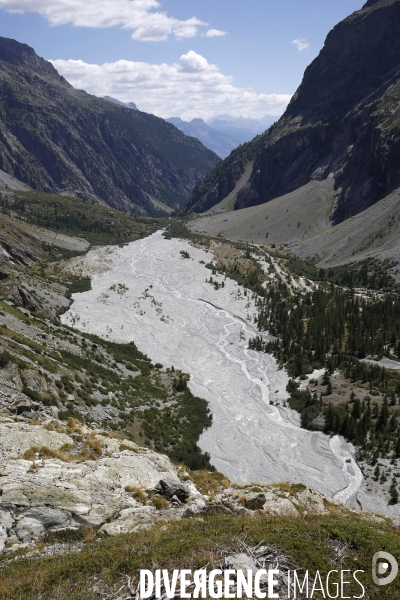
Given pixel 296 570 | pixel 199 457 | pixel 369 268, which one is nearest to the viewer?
pixel 296 570

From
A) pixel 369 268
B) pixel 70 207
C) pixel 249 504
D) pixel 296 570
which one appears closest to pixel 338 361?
pixel 249 504

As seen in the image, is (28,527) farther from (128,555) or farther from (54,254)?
(54,254)

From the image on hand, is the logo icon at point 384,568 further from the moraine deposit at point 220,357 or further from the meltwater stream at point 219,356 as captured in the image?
the meltwater stream at point 219,356

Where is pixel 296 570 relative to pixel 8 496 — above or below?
above

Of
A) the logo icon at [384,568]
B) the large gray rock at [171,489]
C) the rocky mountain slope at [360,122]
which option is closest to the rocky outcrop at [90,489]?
the large gray rock at [171,489]

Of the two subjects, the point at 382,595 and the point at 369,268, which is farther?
the point at 369,268

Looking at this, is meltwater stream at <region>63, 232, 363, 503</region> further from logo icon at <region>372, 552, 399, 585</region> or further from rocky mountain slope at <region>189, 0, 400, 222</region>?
rocky mountain slope at <region>189, 0, 400, 222</region>
